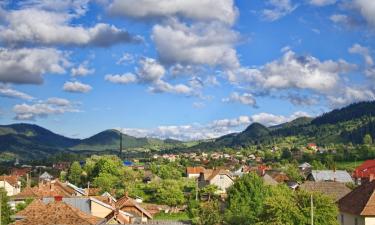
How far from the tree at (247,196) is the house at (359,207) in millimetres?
10843

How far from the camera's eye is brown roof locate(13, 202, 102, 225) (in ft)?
128

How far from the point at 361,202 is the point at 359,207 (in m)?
0.74

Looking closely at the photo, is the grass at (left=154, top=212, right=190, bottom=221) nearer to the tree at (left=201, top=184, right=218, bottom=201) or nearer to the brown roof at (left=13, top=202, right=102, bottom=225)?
the tree at (left=201, top=184, right=218, bottom=201)

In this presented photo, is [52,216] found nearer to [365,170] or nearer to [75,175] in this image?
[75,175]

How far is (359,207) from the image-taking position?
1754 inches

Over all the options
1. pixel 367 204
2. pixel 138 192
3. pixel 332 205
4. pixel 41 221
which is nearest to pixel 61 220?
pixel 41 221

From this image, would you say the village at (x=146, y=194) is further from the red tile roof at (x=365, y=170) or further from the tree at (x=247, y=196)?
the tree at (x=247, y=196)

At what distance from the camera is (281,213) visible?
38.2 meters

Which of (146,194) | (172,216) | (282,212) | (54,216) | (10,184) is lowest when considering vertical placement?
(172,216)

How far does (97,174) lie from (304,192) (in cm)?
8794

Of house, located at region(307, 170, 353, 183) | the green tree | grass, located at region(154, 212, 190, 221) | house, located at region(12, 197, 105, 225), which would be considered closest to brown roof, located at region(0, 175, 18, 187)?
grass, located at region(154, 212, 190, 221)

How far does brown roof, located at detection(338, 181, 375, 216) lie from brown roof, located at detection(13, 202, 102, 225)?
21903 mm

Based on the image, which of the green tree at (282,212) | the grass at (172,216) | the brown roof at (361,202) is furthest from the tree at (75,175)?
the green tree at (282,212)

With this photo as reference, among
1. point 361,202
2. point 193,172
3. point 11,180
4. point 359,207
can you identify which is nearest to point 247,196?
point 361,202
